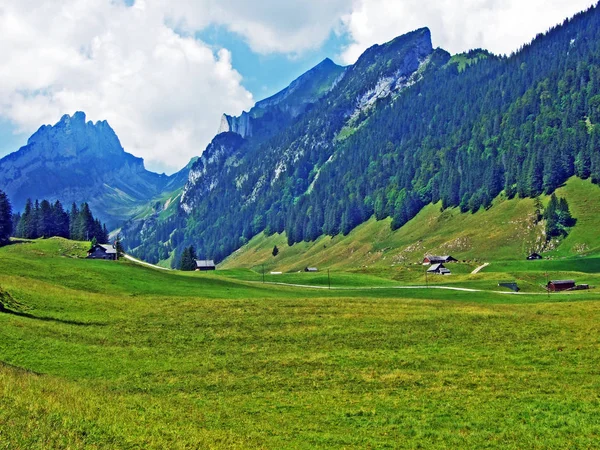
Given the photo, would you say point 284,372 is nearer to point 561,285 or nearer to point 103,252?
point 561,285

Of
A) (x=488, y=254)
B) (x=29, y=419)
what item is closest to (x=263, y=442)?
(x=29, y=419)

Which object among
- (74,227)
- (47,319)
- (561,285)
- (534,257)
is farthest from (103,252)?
(534,257)

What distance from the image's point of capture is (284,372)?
3603 centimetres

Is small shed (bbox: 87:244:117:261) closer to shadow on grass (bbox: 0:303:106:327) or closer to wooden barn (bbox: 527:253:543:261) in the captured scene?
shadow on grass (bbox: 0:303:106:327)

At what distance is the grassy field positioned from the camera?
22.7 meters

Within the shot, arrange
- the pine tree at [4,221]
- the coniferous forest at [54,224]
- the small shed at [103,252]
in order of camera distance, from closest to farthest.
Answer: the pine tree at [4,221], the small shed at [103,252], the coniferous forest at [54,224]

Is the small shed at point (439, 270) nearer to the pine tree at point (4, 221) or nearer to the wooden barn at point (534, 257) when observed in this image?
the wooden barn at point (534, 257)

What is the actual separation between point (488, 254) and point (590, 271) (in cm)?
4781

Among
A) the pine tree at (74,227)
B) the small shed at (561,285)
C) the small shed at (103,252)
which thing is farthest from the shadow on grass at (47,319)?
the pine tree at (74,227)

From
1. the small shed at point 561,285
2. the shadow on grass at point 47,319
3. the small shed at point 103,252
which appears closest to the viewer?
the shadow on grass at point 47,319

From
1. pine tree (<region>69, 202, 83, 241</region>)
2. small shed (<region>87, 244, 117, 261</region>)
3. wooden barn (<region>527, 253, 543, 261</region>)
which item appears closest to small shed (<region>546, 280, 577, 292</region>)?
wooden barn (<region>527, 253, 543, 261</region>)

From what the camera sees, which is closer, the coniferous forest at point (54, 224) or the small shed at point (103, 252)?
the small shed at point (103, 252)

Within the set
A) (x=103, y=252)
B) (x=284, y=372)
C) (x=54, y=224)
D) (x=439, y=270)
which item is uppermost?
(x=54, y=224)

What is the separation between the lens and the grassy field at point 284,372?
22.7 m
